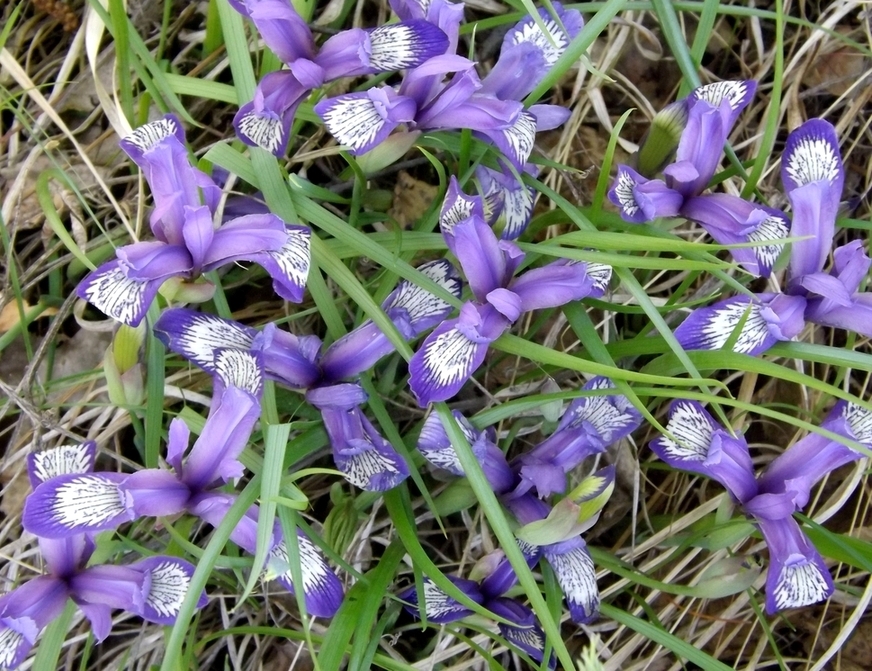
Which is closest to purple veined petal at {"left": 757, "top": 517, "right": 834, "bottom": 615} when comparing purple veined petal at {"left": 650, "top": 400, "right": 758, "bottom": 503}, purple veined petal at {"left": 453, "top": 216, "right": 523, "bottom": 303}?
purple veined petal at {"left": 650, "top": 400, "right": 758, "bottom": 503}

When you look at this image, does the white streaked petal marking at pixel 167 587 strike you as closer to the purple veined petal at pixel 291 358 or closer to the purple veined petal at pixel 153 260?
the purple veined petal at pixel 291 358

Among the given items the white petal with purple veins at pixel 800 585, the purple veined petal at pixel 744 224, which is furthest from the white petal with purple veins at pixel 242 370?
the white petal with purple veins at pixel 800 585

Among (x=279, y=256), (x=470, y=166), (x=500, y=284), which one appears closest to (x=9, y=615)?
(x=279, y=256)

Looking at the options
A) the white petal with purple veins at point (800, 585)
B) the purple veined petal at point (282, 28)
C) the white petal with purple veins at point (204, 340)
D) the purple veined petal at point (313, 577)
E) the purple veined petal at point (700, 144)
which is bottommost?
the white petal with purple veins at point (800, 585)

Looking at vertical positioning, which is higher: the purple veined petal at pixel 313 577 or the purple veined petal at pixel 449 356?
the purple veined petal at pixel 449 356

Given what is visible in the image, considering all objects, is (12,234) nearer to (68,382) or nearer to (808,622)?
(68,382)

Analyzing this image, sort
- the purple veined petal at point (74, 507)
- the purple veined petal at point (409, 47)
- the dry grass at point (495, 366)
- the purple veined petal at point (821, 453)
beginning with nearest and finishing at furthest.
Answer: the purple veined petal at point (74, 507) → the purple veined petal at point (409, 47) → the purple veined petal at point (821, 453) → the dry grass at point (495, 366)
